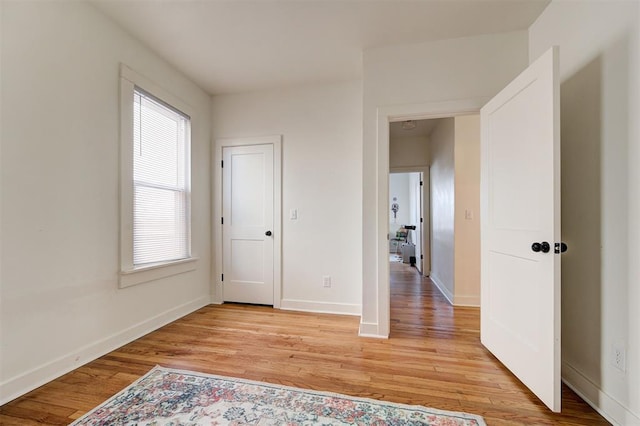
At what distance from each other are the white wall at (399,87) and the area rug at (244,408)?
1033mm

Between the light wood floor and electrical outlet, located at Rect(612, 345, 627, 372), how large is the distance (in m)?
0.32

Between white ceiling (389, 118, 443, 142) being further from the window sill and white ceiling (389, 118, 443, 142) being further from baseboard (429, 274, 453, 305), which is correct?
the window sill

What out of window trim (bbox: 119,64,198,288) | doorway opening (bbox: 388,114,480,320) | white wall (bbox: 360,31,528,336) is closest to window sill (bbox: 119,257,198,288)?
window trim (bbox: 119,64,198,288)

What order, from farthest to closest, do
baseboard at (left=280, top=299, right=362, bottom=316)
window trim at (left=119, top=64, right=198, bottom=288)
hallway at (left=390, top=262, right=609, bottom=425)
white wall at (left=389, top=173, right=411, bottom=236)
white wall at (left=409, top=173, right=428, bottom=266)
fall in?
white wall at (left=389, top=173, right=411, bottom=236), white wall at (left=409, top=173, right=428, bottom=266), baseboard at (left=280, top=299, right=362, bottom=316), window trim at (left=119, top=64, right=198, bottom=288), hallway at (left=390, top=262, right=609, bottom=425)

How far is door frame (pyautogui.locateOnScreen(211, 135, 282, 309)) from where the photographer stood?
134 inches

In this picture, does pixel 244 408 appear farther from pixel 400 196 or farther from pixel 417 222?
pixel 400 196

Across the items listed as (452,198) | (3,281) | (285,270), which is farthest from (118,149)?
(452,198)

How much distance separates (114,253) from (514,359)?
3.09 m

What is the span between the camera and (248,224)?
3.52 meters

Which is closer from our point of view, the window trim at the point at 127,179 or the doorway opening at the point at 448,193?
the window trim at the point at 127,179

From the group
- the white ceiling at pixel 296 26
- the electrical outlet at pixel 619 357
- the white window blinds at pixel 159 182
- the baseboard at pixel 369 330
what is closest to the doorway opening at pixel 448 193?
the baseboard at pixel 369 330

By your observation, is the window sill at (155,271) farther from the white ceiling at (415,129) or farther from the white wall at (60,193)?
the white ceiling at (415,129)

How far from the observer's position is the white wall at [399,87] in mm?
2436

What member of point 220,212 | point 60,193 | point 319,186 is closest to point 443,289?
point 319,186
